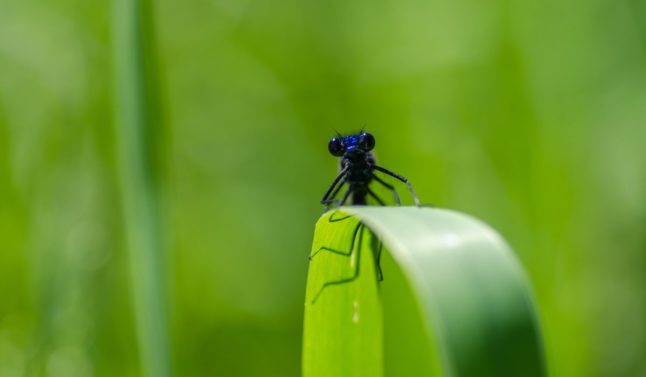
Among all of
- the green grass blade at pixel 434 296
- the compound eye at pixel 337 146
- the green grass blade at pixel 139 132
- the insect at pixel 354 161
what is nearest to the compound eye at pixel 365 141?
the insect at pixel 354 161

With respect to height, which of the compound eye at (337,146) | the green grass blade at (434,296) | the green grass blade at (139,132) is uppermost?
the compound eye at (337,146)

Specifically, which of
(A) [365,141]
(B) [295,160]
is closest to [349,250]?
(A) [365,141]

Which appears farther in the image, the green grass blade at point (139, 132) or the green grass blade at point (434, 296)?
the green grass blade at point (139, 132)

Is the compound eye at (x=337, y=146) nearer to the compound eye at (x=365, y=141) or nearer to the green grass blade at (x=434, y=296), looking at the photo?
the compound eye at (x=365, y=141)

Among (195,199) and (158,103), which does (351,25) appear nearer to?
(195,199)

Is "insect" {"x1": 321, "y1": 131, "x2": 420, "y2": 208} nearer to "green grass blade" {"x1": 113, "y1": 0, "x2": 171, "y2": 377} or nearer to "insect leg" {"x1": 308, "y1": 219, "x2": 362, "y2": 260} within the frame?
"green grass blade" {"x1": 113, "y1": 0, "x2": 171, "y2": 377}

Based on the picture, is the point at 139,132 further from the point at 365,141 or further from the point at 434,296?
the point at 434,296

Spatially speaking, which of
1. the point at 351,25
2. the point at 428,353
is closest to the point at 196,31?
the point at 351,25

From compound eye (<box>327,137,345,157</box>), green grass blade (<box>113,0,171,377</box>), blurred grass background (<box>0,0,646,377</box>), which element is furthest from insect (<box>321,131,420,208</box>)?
blurred grass background (<box>0,0,646,377</box>)
